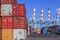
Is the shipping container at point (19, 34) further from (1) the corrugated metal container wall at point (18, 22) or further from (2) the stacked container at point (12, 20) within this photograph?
(1) the corrugated metal container wall at point (18, 22)

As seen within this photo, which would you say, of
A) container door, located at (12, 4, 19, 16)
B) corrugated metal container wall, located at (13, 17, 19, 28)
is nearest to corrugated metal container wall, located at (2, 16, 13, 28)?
corrugated metal container wall, located at (13, 17, 19, 28)

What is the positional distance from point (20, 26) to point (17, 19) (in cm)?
26

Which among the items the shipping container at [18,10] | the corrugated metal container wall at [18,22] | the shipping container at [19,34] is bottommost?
the shipping container at [19,34]

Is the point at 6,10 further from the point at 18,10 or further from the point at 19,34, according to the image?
the point at 19,34

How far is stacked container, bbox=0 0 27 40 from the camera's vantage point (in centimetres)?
634

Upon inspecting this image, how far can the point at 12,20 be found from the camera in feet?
20.9

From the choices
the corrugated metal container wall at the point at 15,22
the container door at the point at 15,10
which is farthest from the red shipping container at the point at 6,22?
the container door at the point at 15,10

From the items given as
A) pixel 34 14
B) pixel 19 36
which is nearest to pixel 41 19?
pixel 34 14

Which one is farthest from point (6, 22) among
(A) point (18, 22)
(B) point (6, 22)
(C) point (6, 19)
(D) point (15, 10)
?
(D) point (15, 10)

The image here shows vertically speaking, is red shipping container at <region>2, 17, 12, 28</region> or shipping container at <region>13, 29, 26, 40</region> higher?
red shipping container at <region>2, 17, 12, 28</region>

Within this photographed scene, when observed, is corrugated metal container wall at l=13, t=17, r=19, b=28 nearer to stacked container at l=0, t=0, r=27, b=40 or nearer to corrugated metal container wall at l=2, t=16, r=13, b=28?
stacked container at l=0, t=0, r=27, b=40

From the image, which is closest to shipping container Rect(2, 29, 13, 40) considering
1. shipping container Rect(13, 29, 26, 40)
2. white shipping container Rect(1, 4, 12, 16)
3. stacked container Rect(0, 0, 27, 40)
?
stacked container Rect(0, 0, 27, 40)

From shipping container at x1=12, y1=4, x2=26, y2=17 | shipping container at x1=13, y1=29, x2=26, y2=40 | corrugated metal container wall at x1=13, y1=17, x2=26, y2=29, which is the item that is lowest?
shipping container at x1=13, y1=29, x2=26, y2=40

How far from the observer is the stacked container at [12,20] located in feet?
20.8
